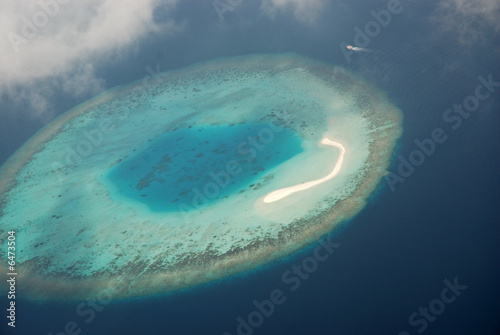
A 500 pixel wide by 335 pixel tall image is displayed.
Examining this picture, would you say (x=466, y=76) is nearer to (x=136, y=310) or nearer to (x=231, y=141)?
(x=231, y=141)

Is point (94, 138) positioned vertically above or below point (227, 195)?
above

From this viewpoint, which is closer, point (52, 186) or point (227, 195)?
point (227, 195)

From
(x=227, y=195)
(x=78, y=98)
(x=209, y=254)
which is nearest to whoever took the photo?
(x=209, y=254)

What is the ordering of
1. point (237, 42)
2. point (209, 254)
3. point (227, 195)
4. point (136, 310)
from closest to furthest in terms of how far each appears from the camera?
point (136, 310), point (209, 254), point (227, 195), point (237, 42)

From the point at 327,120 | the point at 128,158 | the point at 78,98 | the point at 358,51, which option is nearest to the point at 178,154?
the point at 128,158

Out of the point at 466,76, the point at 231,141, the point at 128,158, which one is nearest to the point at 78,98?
the point at 128,158

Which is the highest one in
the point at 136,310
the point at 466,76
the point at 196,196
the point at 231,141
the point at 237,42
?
the point at 237,42
